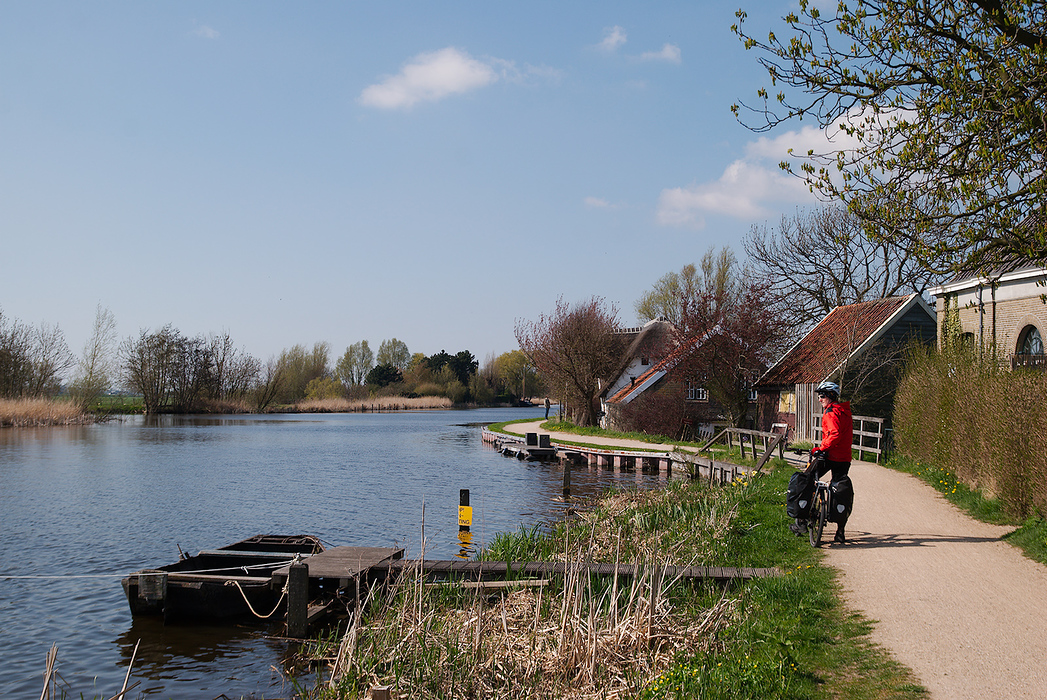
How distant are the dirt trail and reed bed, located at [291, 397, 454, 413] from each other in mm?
91292

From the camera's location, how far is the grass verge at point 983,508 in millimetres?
9539

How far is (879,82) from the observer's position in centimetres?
986

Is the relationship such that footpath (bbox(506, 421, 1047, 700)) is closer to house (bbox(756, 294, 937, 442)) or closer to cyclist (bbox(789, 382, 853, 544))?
cyclist (bbox(789, 382, 853, 544))

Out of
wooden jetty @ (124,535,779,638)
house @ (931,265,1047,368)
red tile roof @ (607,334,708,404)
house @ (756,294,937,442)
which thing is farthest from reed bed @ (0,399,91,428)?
house @ (931,265,1047,368)

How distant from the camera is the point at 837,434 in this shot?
32.9ft

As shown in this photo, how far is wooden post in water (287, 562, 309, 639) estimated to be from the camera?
9797mm

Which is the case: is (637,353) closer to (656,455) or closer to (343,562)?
(656,455)

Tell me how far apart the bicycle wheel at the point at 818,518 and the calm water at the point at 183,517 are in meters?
5.75

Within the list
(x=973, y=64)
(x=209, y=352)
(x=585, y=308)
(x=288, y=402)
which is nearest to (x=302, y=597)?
(x=973, y=64)

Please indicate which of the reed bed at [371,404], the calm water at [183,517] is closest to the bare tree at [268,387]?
the reed bed at [371,404]

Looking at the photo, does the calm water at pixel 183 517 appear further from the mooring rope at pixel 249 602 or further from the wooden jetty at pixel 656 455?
the wooden jetty at pixel 656 455

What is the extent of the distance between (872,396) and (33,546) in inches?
979

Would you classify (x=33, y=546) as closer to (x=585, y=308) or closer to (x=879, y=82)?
(x=879, y=82)

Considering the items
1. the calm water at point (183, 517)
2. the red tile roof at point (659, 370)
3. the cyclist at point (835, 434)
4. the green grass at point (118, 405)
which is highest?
the red tile roof at point (659, 370)
